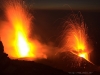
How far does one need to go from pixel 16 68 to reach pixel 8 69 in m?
1.76

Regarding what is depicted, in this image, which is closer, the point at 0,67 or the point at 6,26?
the point at 0,67

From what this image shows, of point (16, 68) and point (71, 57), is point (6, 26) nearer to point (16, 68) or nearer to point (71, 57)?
point (71, 57)

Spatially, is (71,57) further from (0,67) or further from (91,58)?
(0,67)

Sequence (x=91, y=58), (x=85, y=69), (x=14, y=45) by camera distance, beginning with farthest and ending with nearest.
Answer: (x=14, y=45) < (x=91, y=58) < (x=85, y=69)

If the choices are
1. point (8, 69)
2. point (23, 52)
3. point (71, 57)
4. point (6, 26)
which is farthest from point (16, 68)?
point (6, 26)

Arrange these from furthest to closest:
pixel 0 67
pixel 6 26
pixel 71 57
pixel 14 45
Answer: pixel 6 26 < pixel 14 45 < pixel 71 57 < pixel 0 67

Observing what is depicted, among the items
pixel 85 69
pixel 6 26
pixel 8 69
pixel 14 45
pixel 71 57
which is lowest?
pixel 8 69

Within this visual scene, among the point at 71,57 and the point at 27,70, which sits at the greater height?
the point at 71,57

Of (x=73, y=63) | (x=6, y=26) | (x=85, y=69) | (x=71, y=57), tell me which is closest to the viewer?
(x=85, y=69)

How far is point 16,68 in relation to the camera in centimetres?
3916

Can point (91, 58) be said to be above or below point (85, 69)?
above

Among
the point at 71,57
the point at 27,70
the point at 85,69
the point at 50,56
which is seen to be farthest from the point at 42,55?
the point at 27,70

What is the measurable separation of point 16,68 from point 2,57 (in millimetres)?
3104

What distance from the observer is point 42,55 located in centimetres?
6988
